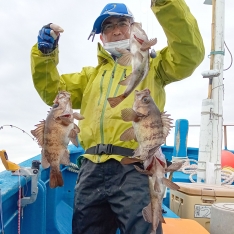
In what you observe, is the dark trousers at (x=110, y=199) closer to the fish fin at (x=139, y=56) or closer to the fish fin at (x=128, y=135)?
the fish fin at (x=128, y=135)

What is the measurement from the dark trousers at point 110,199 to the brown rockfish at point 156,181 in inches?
12.7

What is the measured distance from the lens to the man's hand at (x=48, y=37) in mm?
2623

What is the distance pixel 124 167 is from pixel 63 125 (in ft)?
2.16

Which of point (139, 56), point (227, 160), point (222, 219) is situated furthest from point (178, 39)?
point (227, 160)

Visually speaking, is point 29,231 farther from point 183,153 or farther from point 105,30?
point 183,153

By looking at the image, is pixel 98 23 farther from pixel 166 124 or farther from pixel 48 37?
pixel 166 124

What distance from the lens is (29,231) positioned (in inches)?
119

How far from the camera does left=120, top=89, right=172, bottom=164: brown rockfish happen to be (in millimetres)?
2150

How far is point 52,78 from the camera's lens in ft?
10.2

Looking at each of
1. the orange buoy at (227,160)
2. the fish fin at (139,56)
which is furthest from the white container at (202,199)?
the orange buoy at (227,160)

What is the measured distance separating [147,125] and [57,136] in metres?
0.75

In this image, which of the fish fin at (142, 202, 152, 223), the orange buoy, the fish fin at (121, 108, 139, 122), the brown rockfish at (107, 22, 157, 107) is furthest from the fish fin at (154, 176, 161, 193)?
the orange buoy

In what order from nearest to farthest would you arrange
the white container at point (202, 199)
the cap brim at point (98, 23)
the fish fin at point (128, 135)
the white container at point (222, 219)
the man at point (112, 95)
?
the fish fin at point (128, 135)
the man at point (112, 95)
the cap brim at point (98, 23)
the white container at point (222, 219)
the white container at point (202, 199)

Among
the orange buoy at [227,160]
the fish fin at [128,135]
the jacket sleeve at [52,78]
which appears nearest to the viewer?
the fish fin at [128,135]
